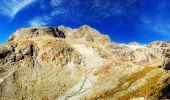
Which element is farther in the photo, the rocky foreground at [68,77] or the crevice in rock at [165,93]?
the rocky foreground at [68,77]

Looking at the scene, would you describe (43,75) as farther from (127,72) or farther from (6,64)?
(127,72)

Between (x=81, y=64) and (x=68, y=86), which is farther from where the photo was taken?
(x=81, y=64)

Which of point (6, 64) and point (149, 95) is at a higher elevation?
point (6, 64)

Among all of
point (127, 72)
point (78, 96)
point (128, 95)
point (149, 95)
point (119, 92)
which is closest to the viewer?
point (149, 95)

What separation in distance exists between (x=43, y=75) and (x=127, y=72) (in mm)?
44326

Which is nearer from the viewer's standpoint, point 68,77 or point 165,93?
point 165,93

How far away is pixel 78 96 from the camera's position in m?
146

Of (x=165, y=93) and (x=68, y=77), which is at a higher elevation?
(x=68, y=77)

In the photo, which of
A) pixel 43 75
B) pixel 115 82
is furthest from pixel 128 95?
pixel 43 75

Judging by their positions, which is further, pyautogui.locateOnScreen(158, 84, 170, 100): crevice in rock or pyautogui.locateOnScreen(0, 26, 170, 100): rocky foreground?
pyautogui.locateOnScreen(0, 26, 170, 100): rocky foreground

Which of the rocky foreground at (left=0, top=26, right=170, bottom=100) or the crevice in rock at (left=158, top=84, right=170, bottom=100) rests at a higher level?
the rocky foreground at (left=0, top=26, right=170, bottom=100)

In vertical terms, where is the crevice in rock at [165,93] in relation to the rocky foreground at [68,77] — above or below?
below

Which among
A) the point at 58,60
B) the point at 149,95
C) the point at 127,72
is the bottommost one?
the point at 149,95

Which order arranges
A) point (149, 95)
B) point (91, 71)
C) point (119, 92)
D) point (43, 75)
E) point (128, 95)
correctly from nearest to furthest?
point (149, 95)
point (128, 95)
point (119, 92)
point (43, 75)
point (91, 71)
